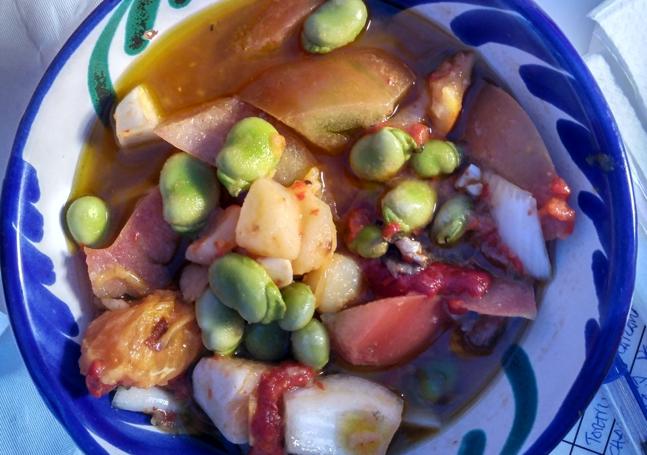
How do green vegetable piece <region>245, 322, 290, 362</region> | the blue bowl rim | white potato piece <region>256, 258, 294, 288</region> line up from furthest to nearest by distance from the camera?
green vegetable piece <region>245, 322, 290, 362</region>, white potato piece <region>256, 258, 294, 288</region>, the blue bowl rim

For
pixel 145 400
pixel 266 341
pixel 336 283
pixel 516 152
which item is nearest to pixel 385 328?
pixel 336 283

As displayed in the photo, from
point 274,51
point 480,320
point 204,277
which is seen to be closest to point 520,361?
point 480,320

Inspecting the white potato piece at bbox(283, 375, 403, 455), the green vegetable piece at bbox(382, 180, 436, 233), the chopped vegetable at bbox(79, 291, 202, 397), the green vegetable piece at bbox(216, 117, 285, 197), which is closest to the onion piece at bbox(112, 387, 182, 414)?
the chopped vegetable at bbox(79, 291, 202, 397)

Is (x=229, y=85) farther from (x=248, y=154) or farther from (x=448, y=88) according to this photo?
(x=448, y=88)

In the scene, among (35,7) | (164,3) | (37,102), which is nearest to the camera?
(37,102)

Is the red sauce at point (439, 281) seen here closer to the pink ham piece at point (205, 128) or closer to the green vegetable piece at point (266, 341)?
the green vegetable piece at point (266, 341)

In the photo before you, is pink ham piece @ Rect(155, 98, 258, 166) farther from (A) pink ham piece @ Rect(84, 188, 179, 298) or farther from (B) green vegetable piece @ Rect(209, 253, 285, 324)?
(B) green vegetable piece @ Rect(209, 253, 285, 324)

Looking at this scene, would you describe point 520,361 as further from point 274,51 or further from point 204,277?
point 274,51
